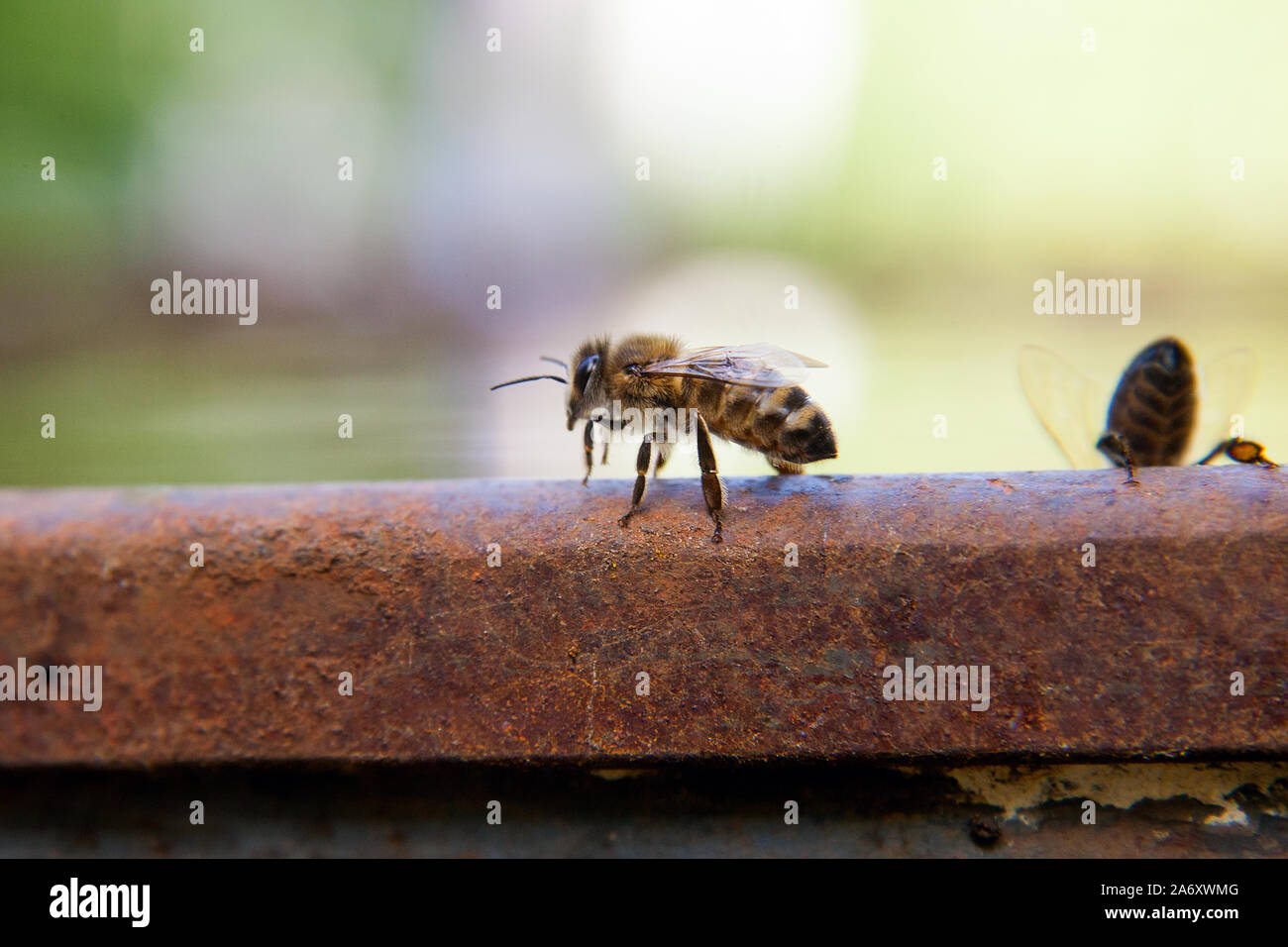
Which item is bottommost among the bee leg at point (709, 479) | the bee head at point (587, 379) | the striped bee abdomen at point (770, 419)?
the bee leg at point (709, 479)

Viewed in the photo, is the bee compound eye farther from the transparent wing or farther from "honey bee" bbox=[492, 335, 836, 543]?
the transparent wing

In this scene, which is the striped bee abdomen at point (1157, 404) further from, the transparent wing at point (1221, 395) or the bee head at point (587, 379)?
the bee head at point (587, 379)

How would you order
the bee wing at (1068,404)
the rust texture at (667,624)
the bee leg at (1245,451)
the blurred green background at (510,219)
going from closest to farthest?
the rust texture at (667,624), the bee leg at (1245,451), the bee wing at (1068,404), the blurred green background at (510,219)

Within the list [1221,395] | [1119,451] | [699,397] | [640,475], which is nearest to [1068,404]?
[1221,395]

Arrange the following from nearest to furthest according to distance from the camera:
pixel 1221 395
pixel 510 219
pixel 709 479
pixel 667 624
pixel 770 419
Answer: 1. pixel 667 624
2. pixel 709 479
3. pixel 770 419
4. pixel 1221 395
5. pixel 510 219

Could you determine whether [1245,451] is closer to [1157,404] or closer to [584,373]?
[1157,404]

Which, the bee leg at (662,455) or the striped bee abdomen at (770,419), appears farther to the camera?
the bee leg at (662,455)

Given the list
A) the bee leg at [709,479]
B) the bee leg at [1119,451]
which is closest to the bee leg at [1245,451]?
Result: the bee leg at [1119,451]
